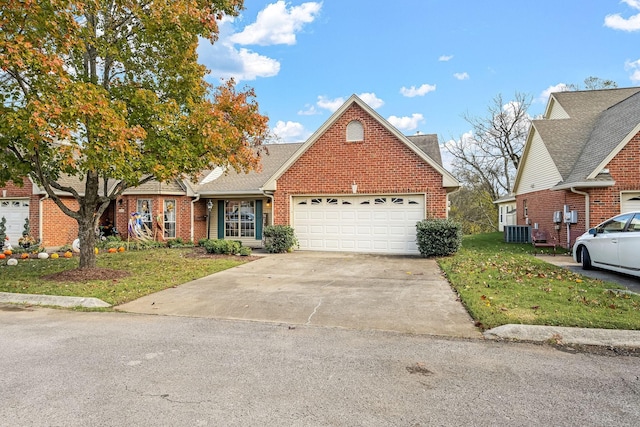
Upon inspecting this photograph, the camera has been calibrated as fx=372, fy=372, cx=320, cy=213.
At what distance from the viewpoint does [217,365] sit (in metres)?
4.10

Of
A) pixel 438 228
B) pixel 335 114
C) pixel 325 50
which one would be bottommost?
pixel 438 228

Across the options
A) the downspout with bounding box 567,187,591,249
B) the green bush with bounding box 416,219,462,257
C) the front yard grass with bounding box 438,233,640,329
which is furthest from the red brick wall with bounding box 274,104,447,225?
the downspout with bounding box 567,187,591,249

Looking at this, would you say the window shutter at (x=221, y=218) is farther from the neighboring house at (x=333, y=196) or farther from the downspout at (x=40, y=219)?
the downspout at (x=40, y=219)

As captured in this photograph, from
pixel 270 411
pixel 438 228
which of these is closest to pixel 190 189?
pixel 438 228

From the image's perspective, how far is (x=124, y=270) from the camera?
10.3 metres

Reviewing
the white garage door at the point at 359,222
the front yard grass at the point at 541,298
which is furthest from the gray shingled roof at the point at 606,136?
the white garage door at the point at 359,222

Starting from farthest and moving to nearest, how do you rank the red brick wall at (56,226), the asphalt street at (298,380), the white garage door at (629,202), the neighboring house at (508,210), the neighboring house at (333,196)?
the neighboring house at (508,210) → the red brick wall at (56,226) → the neighboring house at (333,196) → the white garage door at (629,202) → the asphalt street at (298,380)

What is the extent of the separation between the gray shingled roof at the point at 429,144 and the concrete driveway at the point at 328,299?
351 inches

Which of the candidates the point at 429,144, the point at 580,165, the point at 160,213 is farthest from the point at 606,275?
the point at 160,213

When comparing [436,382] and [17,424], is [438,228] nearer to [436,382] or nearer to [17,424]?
[436,382]

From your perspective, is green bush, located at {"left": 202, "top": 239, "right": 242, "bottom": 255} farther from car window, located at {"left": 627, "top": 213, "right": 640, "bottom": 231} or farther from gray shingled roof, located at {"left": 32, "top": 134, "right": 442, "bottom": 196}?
car window, located at {"left": 627, "top": 213, "right": 640, "bottom": 231}

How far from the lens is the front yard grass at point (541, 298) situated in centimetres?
538

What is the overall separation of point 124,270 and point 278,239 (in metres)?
5.92

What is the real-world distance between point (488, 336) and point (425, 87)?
2483cm
